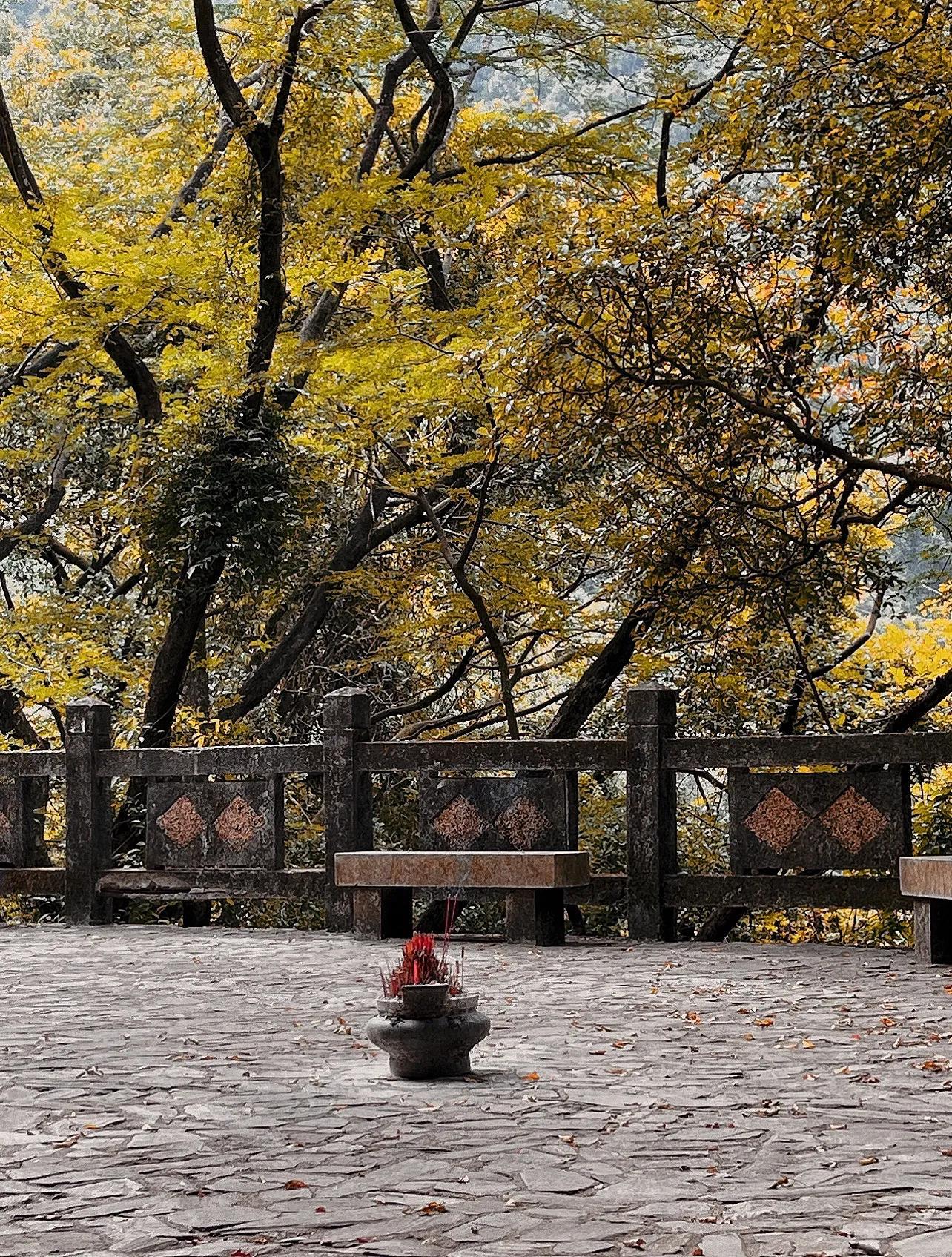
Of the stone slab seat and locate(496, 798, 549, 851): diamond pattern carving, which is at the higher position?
locate(496, 798, 549, 851): diamond pattern carving

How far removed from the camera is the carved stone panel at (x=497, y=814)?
1100 cm

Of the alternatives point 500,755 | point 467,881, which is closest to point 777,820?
point 500,755

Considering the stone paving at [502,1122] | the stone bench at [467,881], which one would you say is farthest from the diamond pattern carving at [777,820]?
the stone paving at [502,1122]

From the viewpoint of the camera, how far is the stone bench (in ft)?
33.8

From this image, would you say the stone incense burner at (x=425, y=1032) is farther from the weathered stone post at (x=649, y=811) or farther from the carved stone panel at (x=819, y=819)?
the weathered stone post at (x=649, y=811)

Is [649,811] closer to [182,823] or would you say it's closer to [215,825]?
[215,825]

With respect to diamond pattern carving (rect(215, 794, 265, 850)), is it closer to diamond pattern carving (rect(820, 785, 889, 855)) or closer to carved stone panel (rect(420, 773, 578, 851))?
carved stone panel (rect(420, 773, 578, 851))

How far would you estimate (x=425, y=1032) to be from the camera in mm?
5816

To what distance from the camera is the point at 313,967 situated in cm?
956

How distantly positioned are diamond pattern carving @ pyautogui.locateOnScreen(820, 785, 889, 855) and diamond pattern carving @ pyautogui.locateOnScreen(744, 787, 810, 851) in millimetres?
182

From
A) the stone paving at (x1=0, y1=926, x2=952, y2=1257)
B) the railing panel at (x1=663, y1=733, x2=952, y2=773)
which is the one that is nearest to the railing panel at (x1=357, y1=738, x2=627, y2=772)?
the railing panel at (x1=663, y1=733, x2=952, y2=773)

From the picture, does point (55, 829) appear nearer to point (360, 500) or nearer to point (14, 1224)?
point (360, 500)

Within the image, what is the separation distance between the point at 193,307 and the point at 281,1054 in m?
10.1

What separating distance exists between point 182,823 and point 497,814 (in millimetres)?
2657
